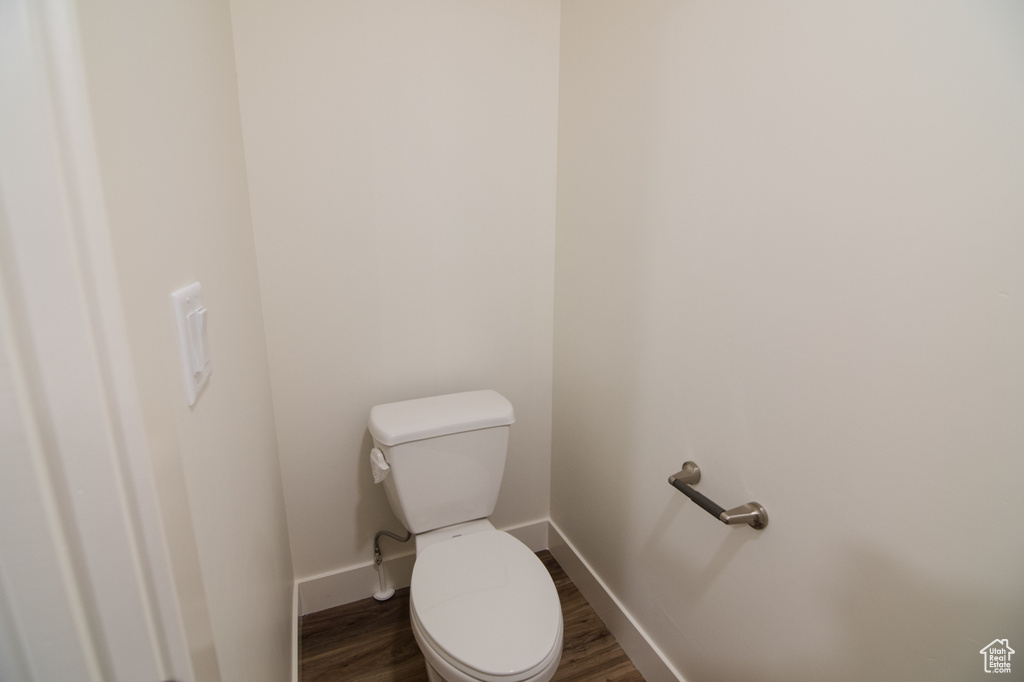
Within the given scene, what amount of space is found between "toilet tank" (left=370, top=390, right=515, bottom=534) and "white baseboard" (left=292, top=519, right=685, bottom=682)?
14.7 inches

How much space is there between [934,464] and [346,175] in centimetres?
142

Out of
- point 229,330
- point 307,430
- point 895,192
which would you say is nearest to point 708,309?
point 895,192

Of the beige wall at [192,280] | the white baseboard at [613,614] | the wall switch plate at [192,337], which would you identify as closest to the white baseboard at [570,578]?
the white baseboard at [613,614]

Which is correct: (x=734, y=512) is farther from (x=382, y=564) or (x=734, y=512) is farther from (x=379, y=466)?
(x=382, y=564)

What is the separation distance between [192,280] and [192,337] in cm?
9

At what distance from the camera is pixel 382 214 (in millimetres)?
1397

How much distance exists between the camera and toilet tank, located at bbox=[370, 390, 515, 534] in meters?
1.33

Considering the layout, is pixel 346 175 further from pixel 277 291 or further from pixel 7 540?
pixel 7 540

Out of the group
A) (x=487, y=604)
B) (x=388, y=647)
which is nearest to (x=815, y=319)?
(x=487, y=604)

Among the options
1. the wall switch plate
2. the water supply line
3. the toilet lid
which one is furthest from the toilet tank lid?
the wall switch plate

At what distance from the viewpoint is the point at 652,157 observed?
116 cm

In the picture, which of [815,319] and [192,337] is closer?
[192,337]

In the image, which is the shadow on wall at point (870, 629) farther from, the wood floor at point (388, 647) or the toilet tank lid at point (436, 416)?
the toilet tank lid at point (436, 416)

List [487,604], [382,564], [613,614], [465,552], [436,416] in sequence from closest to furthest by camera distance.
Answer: [487,604], [465,552], [436,416], [613,614], [382,564]
